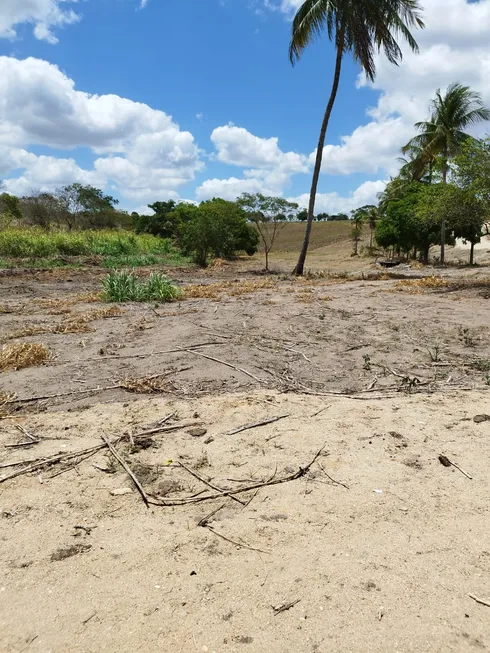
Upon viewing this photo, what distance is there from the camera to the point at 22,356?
566cm

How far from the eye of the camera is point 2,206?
39438 mm

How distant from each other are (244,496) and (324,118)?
1818cm

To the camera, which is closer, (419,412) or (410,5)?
(419,412)

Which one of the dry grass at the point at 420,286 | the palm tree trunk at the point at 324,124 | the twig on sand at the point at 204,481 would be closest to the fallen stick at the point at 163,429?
the twig on sand at the point at 204,481

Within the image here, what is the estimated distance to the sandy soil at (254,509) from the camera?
199cm

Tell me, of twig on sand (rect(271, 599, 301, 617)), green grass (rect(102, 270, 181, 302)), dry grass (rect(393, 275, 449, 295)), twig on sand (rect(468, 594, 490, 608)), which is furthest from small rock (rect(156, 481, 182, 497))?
dry grass (rect(393, 275, 449, 295))

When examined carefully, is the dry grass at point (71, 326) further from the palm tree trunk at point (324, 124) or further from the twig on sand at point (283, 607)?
the palm tree trunk at point (324, 124)

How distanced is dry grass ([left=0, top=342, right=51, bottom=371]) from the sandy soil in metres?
0.18

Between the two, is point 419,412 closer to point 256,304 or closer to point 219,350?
point 219,350

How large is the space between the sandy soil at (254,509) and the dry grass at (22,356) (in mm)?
184

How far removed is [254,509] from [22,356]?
399 centimetres

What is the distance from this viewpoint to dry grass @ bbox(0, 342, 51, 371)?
217 inches

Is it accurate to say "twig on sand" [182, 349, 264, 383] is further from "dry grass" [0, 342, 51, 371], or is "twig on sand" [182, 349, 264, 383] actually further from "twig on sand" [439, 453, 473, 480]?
"twig on sand" [439, 453, 473, 480]

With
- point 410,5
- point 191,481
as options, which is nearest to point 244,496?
point 191,481
